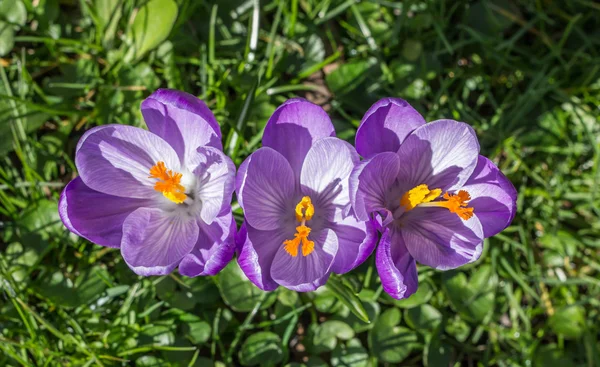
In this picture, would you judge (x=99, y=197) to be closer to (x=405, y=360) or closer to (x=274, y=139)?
(x=274, y=139)

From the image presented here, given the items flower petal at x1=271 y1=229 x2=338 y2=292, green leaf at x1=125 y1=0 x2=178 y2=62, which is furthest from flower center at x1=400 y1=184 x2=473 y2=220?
green leaf at x1=125 y1=0 x2=178 y2=62

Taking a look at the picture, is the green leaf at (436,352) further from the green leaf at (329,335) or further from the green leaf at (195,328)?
the green leaf at (195,328)

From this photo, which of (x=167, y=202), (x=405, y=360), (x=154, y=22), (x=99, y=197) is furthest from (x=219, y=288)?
(x=154, y=22)

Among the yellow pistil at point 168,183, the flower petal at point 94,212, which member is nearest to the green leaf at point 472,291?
the yellow pistil at point 168,183

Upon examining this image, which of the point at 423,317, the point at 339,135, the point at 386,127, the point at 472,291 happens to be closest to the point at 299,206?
the point at 386,127

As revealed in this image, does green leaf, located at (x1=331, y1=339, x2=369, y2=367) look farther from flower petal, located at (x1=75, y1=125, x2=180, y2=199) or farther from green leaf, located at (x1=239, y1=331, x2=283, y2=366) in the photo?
flower petal, located at (x1=75, y1=125, x2=180, y2=199)

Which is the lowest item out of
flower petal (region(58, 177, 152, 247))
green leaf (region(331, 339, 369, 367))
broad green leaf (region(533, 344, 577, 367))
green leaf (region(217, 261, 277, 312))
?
broad green leaf (region(533, 344, 577, 367))
